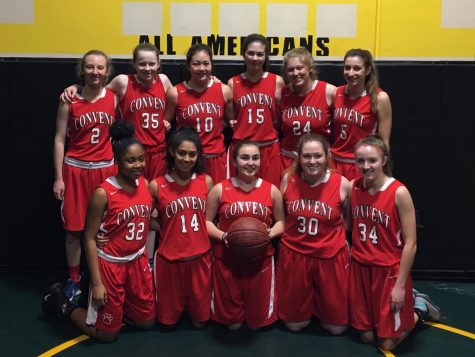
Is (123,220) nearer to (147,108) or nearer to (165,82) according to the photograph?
(147,108)

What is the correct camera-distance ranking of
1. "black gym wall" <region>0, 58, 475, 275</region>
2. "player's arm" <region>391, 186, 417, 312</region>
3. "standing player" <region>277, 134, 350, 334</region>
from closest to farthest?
"player's arm" <region>391, 186, 417, 312</region>, "standing player" <region>277, 134, 350, 334</region>, "black gym wall" <region>0, 58, 475, 275</region>

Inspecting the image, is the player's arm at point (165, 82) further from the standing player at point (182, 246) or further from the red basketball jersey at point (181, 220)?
the red basketball jersey at point (181, 220)

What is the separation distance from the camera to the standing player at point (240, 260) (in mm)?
3793

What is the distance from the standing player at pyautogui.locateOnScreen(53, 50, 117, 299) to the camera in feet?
13.6

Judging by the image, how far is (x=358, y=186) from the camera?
3732mm

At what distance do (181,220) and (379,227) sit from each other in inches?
48.8

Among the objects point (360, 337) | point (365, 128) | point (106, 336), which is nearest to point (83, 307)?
point (106, 336)

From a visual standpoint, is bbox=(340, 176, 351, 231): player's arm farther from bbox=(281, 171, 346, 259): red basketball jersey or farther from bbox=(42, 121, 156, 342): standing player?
bbox=(42, 121, 156, 342): standing player

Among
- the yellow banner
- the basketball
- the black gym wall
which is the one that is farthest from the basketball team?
the yellow banner

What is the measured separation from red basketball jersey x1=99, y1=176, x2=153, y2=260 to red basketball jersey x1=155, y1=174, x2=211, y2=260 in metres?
0.16

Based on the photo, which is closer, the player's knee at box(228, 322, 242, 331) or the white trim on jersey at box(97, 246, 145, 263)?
the white trim on jersey at box(97, 246, 145, 263)

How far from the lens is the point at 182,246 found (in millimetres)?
3783

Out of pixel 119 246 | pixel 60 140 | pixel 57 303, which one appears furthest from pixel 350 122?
pixel 57 303

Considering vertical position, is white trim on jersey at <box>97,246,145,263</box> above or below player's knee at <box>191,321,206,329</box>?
above
